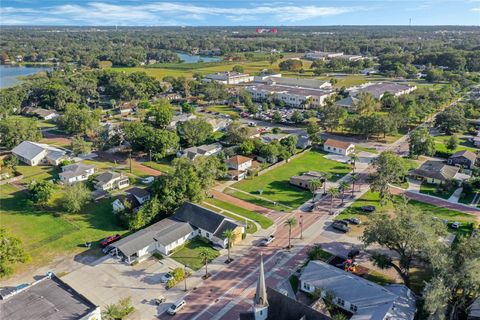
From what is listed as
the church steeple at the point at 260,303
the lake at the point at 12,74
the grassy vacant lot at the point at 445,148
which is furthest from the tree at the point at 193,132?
the lake at the point at 12,74

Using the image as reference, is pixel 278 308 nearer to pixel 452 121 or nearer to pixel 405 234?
pixel 405 234

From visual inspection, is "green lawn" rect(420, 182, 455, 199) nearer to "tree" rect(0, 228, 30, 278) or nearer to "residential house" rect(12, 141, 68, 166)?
"tree" rect(0, 228, 30, 278)

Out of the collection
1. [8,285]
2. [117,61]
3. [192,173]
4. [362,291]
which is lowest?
[8,285]

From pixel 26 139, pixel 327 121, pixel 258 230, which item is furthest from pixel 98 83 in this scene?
pixel 258 230

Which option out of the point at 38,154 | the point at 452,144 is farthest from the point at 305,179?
the point at 38,154

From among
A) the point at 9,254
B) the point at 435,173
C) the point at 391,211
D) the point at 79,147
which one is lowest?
the point at 9,254

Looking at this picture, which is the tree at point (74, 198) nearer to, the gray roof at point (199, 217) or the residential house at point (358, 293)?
the gray roof at point (199, 217)

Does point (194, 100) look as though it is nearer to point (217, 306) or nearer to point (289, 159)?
point (289, 159)
